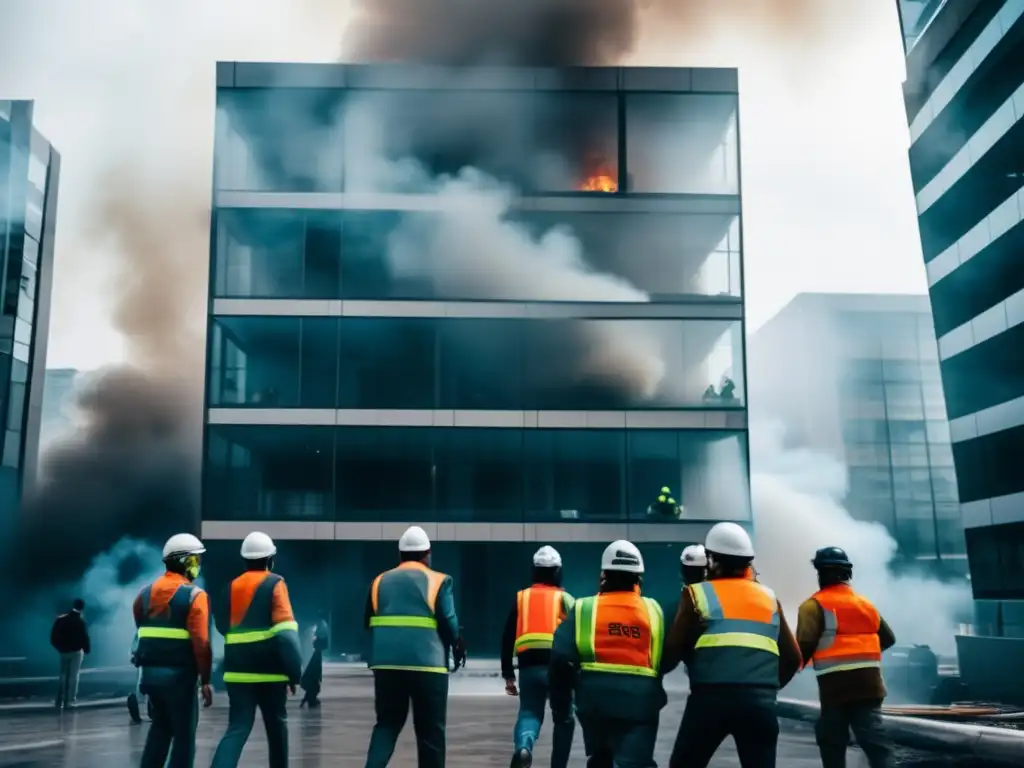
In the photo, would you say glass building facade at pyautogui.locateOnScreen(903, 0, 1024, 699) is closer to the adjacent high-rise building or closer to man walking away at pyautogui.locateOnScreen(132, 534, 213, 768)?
man walking away at pyautogui.locateOnScreen(132, 534, 213, 768)

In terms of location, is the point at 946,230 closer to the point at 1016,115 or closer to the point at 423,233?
the point at 1016,115

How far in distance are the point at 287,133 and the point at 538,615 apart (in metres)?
24.3

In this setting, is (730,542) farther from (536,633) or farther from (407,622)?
(536,633)

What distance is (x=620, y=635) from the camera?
212 inches

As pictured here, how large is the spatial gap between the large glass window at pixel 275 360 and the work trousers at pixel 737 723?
24112 millimetres

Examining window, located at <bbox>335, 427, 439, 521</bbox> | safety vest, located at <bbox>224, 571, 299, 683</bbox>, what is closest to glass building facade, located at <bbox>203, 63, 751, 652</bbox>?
window, located at <bbox>335, 427, 439, 521</bbox>

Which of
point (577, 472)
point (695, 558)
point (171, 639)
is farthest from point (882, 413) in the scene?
point (171, 639)

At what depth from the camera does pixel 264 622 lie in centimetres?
682

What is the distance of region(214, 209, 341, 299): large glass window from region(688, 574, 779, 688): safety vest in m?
24.7

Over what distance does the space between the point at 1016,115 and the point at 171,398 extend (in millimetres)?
24044

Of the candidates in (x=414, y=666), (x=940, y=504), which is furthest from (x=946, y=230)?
(x=940, y=504)

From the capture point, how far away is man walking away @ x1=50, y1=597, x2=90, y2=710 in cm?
1625

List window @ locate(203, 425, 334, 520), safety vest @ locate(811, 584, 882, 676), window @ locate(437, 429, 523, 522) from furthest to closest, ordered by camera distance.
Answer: window @ locate(437, 429, 523, 522)
window @ locate(203, 425, 334, 520)
safety vest @ locate(811, 584, 882, 676)

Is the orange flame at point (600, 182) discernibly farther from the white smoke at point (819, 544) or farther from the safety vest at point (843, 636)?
the safety vest at point (843, 636)
